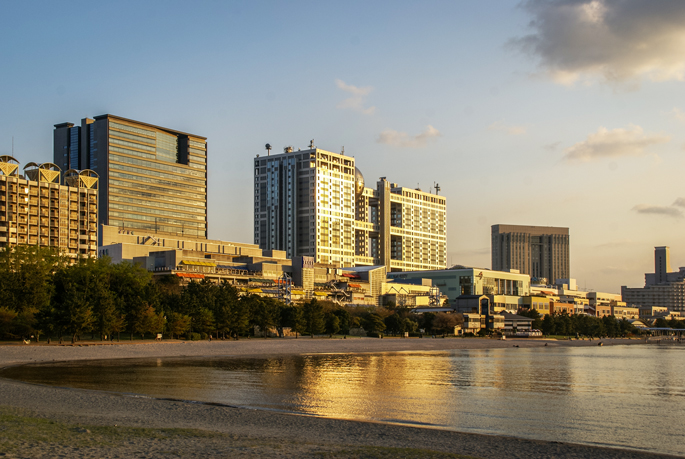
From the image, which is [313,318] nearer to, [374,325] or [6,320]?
[374,325]

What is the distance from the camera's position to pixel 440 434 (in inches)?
1236

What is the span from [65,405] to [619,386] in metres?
48.3

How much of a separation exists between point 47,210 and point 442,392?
161296 millimetres

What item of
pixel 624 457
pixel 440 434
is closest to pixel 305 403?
pixel 440 434

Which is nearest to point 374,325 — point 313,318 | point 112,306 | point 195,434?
point 313,318

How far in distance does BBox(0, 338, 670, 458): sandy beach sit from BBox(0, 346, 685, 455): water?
402 cm

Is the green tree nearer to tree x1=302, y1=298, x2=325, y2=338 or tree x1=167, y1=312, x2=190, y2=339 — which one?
tree x1=302, y1=298, x2=325, y2=338

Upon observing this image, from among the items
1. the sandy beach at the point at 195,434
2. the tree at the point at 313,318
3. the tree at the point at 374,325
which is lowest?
the tree at the point at 374,325

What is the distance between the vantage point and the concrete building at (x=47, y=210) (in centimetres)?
17738

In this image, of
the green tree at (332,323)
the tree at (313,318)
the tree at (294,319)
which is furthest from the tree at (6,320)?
the green tree at (332,323)

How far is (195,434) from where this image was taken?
1054 inches

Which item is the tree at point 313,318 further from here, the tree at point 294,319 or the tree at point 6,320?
the tree at point 6,320

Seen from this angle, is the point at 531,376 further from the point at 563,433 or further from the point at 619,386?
the point at 563,433

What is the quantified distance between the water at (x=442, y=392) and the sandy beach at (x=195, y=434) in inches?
158
